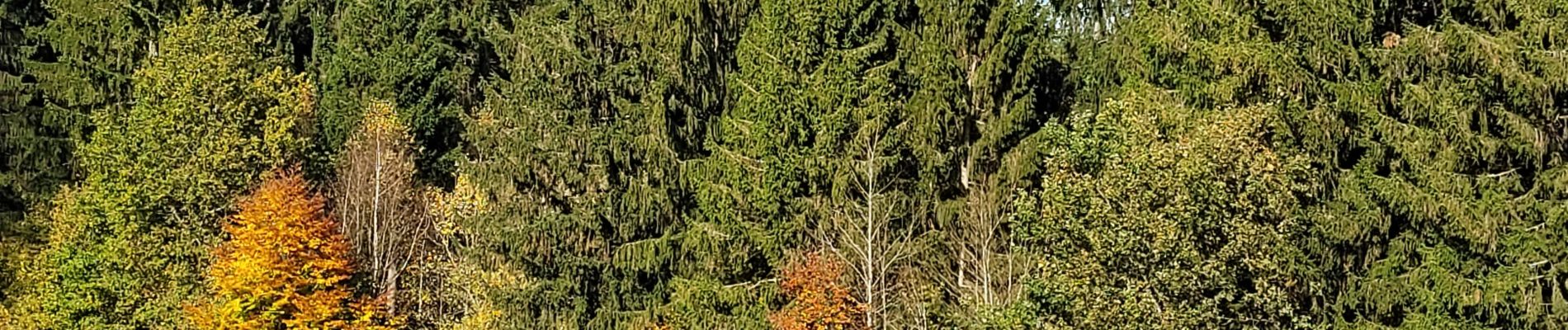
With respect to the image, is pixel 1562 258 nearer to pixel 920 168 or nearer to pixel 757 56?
pixel 920 168

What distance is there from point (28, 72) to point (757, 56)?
22.2m

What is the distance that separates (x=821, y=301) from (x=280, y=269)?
32.9ft

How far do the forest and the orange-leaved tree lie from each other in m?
0.06

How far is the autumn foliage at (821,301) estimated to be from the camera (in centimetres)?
2834

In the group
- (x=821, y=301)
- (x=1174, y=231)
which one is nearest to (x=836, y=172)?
(x=821, y=301)

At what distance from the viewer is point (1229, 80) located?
26.2m

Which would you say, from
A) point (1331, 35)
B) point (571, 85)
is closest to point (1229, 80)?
point (1331, 35)

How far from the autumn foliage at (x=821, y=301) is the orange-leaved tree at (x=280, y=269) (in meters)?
8.55

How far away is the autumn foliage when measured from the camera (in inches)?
1116

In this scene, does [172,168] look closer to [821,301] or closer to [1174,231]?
[821,301]

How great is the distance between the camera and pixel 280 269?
3288cm

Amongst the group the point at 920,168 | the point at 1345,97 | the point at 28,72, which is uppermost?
the point at 1345,97

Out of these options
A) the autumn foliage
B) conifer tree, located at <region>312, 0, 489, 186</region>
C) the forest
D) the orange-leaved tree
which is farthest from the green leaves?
conifer tree, located at <region>312, 0, 489, 186</region>

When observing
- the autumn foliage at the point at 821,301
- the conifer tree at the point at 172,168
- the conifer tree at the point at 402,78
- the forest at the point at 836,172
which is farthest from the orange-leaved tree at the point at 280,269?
the autumn foliage at the point at 821,301
